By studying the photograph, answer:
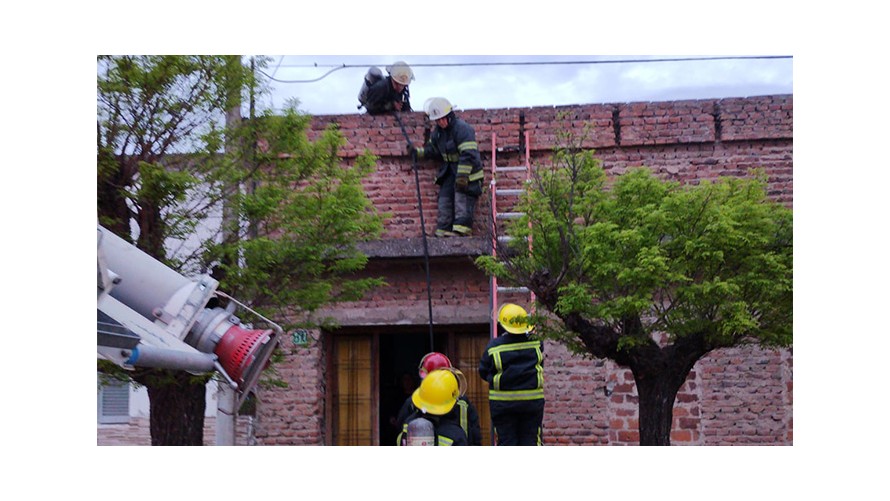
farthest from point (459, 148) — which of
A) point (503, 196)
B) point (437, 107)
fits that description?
point (503, 196)

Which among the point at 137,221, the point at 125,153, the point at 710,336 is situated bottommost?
the point at 710,336

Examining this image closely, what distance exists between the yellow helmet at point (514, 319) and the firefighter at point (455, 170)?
68 cm

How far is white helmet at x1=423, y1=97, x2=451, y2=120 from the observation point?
6277mm

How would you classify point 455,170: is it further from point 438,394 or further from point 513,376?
point 438,394

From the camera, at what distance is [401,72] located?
5984mm

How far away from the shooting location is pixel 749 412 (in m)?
6.23

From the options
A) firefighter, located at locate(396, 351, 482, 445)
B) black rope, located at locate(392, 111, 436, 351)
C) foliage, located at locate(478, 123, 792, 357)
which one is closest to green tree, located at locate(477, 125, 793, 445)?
foliage, located at locate(478, 123, 792, 357)

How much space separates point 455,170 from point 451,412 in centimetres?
154

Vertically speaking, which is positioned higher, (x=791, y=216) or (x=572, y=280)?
(x=791, y=216)

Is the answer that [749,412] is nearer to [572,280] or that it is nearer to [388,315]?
[572,280]

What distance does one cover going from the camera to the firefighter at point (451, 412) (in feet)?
19.0

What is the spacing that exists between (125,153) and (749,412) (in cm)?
382

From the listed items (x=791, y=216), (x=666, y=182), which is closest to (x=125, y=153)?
(x=666, y=182)

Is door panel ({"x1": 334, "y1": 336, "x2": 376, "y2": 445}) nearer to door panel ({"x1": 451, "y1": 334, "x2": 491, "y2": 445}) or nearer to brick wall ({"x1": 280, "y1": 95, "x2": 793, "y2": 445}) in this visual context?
brick wall ({"x1": 280, "y1": 95, "x2": 793, "y2": 445})
